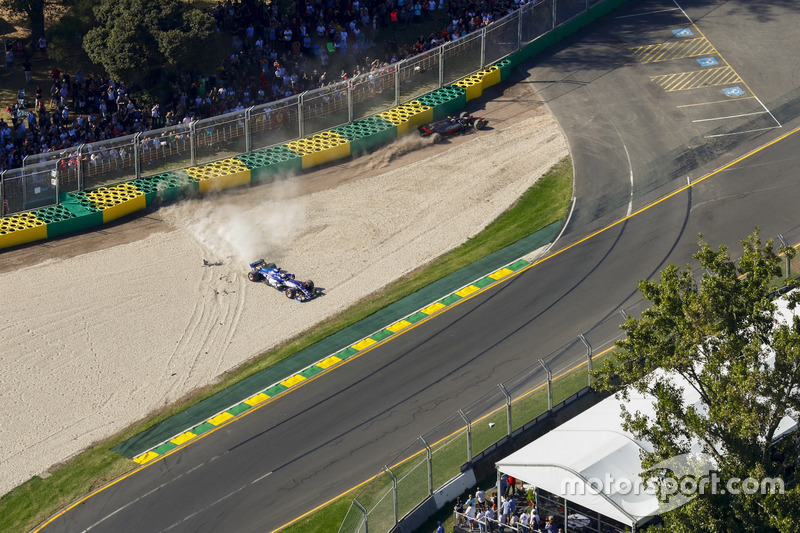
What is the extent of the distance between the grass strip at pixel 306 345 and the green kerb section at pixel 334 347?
287mm

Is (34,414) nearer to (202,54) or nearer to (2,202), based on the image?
(2,202)

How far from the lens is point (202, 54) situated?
5566 centimetres

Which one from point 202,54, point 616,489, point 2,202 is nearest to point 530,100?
point 202,54

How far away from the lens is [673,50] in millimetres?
60094

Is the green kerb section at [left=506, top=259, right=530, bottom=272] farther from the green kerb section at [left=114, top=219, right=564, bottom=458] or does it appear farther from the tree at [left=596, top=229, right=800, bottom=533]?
the tree at [left=596, top=229, right=800, bottom=533]

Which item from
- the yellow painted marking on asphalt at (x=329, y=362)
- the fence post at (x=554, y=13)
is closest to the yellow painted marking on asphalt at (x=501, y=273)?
the yellow painted marking on asphalt at (x=329, y=362)

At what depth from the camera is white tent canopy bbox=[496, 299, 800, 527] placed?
3228 cm

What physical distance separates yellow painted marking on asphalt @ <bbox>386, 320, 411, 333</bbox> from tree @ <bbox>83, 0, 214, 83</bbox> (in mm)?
18631

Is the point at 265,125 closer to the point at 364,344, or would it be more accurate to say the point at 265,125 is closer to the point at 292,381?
the point at 364,344

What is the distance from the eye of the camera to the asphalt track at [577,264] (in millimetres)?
38531

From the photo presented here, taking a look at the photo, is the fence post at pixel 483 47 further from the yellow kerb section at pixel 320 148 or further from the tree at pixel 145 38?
the tree at pixel 145 38

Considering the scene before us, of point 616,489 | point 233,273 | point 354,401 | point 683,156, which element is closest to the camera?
point 616,489

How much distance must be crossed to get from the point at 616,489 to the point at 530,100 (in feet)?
96.5

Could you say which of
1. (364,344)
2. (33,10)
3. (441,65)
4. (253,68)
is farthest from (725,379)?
(33,10)
